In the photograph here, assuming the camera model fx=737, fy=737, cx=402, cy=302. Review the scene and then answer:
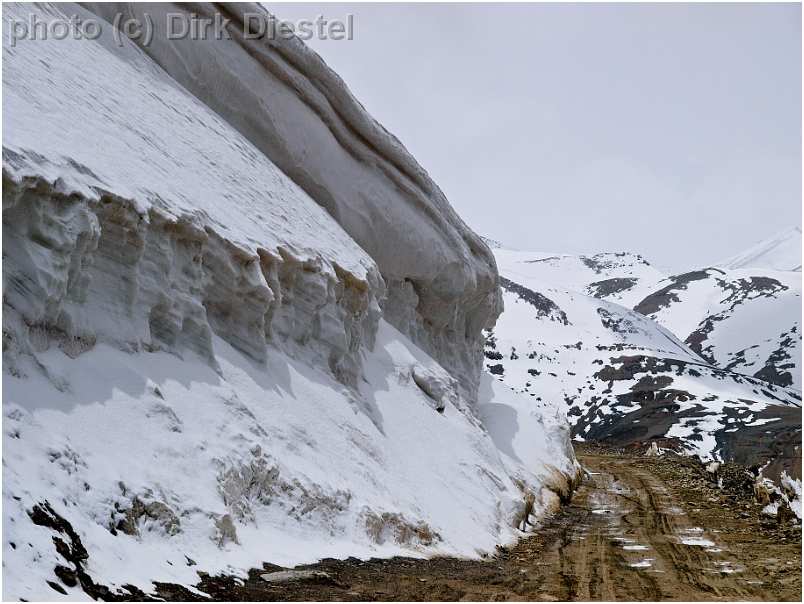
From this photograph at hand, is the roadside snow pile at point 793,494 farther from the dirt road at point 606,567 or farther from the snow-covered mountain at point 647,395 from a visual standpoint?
the snow-covered mountain at point 647,395

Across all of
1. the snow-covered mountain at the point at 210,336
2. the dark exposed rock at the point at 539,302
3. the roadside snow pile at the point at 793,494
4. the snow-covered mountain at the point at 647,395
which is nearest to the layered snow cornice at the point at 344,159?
the snow-covered mountain at the point at 210,336

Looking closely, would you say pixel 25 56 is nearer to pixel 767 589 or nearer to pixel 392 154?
pixel 392 154

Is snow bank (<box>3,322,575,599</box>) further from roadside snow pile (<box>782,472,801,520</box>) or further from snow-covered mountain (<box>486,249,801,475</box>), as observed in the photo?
snow-covered mountain (<box>486,249,801,475</box>)

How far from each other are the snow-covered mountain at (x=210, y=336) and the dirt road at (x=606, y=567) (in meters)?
0.74

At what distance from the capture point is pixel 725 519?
66.8ft

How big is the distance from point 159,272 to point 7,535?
6.18 m

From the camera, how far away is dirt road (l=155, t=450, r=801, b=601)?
10094mm

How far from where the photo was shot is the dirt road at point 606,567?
33.1 ft

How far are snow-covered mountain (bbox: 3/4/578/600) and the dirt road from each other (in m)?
0.74

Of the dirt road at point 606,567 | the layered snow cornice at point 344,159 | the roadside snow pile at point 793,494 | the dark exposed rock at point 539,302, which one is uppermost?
the dark exposed rock at point 539,302

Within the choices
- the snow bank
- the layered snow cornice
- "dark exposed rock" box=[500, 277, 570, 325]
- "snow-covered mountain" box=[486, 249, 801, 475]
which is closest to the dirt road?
the snow bank

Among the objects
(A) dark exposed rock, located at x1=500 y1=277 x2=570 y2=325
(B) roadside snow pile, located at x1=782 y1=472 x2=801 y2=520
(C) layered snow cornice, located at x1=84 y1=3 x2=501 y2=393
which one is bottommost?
(B) roadside snow pile, located at x1=782 y1=472 x2=801 y2=520

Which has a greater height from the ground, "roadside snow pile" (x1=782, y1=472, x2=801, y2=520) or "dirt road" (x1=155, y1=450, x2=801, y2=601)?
"roadside snow pile" (x1=782, y1=472, x2=801, y2=520)

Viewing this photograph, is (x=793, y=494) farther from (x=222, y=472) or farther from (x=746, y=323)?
(x=746, y=323)
